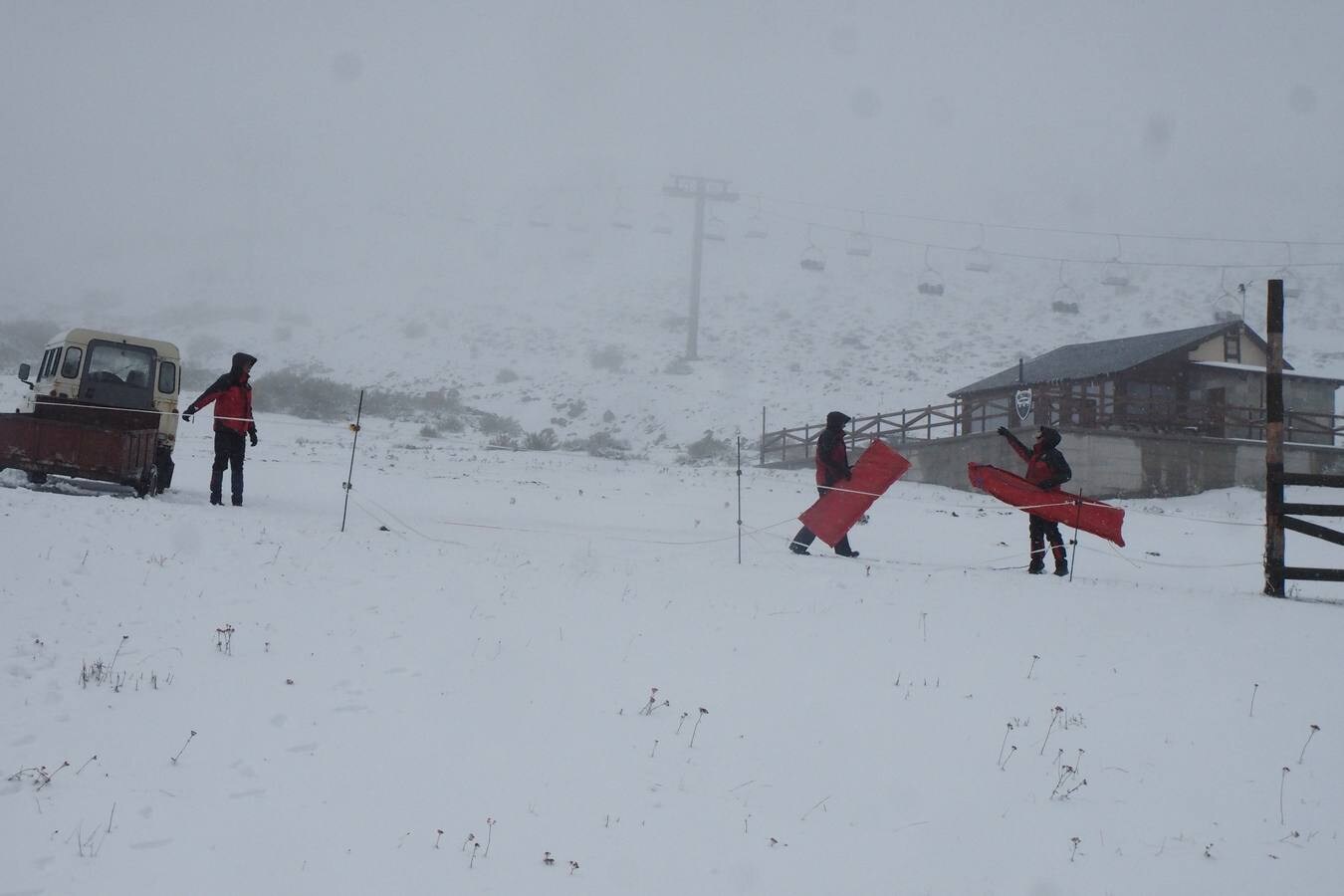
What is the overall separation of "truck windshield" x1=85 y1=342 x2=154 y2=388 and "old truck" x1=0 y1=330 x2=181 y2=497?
0.01 metres

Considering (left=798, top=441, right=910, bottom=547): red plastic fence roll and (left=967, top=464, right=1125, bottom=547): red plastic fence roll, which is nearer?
(left=967, top=464, right=1125, bottom=547): red plastic fence roll

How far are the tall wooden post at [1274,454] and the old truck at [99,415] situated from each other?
49.8 ft

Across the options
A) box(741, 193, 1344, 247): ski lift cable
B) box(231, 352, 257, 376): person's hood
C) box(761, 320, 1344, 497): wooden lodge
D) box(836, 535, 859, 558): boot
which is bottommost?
box(836, 535, 859, 558): boot

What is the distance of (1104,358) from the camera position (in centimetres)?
3142

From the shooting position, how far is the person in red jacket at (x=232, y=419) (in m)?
12.2

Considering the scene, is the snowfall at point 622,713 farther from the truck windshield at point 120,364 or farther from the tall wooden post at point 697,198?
the tall wooden post at point 697,198

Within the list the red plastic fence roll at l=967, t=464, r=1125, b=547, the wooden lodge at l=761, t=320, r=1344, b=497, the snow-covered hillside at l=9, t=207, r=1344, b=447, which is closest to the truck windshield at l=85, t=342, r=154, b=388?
the red plastic fence roll at l=967, t=464, r=1125, b=547

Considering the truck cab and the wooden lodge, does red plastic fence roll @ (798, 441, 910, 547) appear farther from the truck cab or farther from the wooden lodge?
the wooden lodge

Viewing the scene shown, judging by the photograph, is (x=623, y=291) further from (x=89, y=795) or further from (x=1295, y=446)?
(x=89, y=795)

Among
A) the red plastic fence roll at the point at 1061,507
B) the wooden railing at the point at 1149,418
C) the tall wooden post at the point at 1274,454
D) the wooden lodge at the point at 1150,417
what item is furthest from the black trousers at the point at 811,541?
the wooden lodge at the point at 1150,417

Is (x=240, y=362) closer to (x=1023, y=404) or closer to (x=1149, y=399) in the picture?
(x=1023, y=404)

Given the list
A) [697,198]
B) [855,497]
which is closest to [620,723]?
[855,497]

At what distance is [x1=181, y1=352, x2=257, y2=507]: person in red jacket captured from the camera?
1225cm

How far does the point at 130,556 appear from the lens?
8.52 meters
